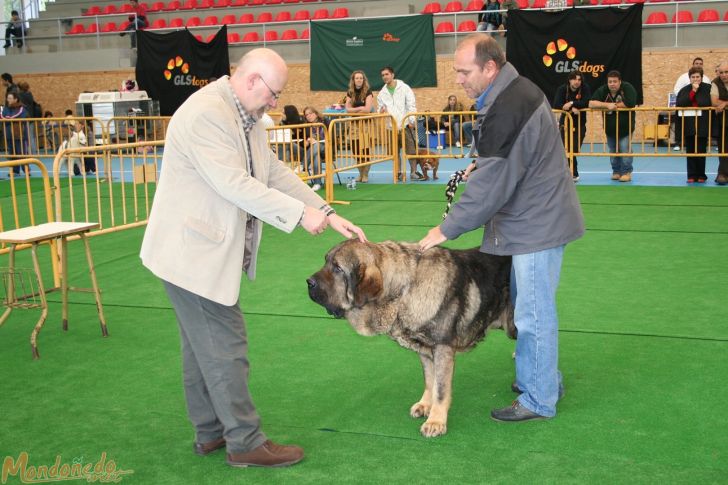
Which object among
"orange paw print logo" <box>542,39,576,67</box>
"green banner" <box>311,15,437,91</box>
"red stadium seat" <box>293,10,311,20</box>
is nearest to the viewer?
"orange paw print logo" <box>542,39,576,67</box>

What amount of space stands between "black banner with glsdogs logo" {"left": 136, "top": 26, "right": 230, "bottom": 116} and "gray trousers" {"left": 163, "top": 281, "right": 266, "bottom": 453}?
62.8 feet

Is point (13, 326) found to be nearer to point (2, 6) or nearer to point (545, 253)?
point (545, 253)

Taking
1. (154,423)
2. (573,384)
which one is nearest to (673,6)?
(573,384)

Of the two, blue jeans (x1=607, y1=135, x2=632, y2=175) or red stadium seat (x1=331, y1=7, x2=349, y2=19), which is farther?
red stadium seat (x1=331, y1=7, x2=349, y2=19)

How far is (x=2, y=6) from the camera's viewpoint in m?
30.3

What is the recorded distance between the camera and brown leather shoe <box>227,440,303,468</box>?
382cm

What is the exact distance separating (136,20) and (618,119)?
16214 mm

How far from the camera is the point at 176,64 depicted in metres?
22.5

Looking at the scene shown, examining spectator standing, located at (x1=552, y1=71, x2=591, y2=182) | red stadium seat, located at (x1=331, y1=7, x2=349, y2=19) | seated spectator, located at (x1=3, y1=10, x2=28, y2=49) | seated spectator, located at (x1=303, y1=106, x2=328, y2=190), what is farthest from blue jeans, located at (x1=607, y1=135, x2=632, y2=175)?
seated spectator, located at (x1=3, y1=10, x2=28, y2=49)

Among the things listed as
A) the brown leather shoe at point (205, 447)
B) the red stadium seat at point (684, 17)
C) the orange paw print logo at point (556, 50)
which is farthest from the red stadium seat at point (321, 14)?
the brown leather shoe at point (205, 447)

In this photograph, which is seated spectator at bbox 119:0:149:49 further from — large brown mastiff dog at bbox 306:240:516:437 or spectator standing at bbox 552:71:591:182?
large brown mastiff dog at bbox 306:240:516:437

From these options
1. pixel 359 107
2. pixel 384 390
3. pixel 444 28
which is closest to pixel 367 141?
pixel 359 107

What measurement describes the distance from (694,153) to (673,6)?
8681 mm

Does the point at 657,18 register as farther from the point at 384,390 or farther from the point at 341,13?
the point at 384,390
